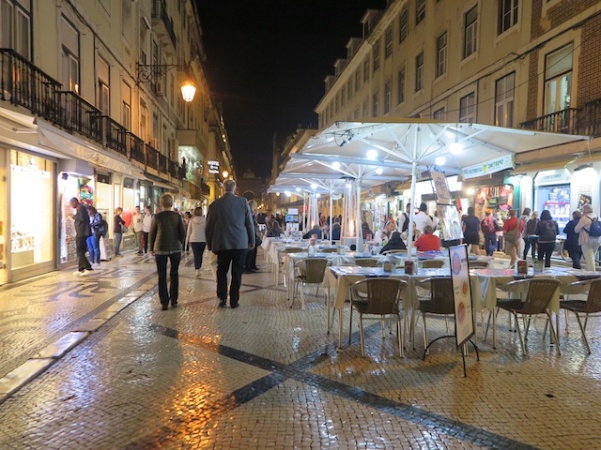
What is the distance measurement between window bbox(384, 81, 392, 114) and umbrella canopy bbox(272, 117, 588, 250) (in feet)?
47.7

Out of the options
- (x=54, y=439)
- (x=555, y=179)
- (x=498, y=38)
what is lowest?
(x=54, y=439)

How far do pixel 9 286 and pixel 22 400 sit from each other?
6245 mm

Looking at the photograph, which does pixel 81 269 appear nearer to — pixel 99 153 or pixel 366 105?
pixel 99 153

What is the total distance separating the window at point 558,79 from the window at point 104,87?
1416cm

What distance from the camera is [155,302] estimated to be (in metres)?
7.71

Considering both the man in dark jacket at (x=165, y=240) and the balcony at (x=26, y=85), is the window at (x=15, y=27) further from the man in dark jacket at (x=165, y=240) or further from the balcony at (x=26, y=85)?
the man in dark jacket at (x=165, y=240)

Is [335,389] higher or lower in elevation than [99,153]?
lower

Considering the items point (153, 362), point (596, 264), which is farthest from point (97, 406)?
point (596, 264)

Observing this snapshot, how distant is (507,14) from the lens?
14.8 meters

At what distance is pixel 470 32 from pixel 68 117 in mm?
14798

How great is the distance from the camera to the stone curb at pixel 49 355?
3.96 m

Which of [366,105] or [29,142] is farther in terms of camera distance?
[366,105]

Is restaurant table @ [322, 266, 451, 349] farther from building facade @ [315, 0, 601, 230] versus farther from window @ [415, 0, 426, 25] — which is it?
window @ [415, 0, 426, 25]

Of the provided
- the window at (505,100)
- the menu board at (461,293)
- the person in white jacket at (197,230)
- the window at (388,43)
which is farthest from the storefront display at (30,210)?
the window at (388,43)
